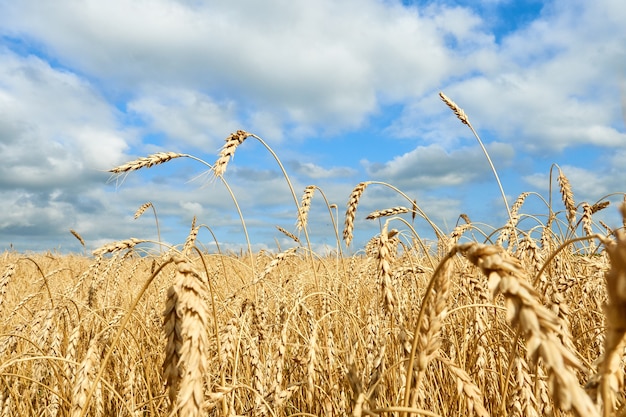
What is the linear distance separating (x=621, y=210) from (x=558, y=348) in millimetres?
256

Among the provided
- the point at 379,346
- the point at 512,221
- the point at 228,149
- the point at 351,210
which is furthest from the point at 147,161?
the point at 512,221

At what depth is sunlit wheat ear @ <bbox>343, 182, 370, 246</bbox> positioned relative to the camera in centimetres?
284

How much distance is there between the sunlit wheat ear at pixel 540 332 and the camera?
0.69 m

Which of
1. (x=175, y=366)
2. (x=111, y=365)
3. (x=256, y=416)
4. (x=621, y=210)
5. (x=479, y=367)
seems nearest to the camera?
(x=621, y=210)

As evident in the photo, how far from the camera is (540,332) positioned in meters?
0.74

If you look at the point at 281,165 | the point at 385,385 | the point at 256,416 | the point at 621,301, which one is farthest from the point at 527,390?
the point at 281,165

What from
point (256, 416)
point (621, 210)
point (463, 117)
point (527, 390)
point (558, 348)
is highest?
point (463, 117)

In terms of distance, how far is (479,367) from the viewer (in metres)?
2.32

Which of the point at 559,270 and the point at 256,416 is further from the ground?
the point at 559,270

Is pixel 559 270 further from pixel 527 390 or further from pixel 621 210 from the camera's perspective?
pixel 621 210

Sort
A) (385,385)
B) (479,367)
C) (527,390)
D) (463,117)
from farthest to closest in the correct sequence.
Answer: (463,117), (385,385), (479,367), (527,390)

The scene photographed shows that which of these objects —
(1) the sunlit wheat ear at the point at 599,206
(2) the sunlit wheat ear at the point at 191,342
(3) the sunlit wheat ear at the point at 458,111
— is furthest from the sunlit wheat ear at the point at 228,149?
(1) the sunlit wheat ear at the point at 599,206

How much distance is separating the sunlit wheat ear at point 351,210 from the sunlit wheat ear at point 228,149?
76cm

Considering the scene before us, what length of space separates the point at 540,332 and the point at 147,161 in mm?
2594
